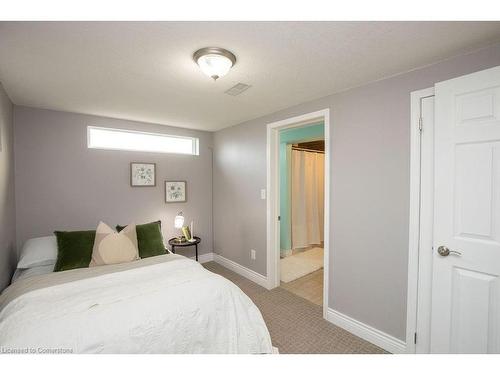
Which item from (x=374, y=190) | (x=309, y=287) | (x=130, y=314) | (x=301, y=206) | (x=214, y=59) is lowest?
(x=309, y=287)

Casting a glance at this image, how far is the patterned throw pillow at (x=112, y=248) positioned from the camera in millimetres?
2152

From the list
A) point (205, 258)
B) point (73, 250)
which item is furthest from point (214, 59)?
point (205, 258)

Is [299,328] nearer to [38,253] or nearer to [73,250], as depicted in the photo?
[73,250]

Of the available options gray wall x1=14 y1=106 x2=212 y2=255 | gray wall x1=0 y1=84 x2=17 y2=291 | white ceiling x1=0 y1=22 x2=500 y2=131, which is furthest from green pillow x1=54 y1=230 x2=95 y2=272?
white ceiling x1=0 y1=22 x2=500 y2=131

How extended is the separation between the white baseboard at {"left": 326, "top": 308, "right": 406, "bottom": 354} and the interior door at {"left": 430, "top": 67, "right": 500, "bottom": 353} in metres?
0.32

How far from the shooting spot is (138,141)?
10.8 feet

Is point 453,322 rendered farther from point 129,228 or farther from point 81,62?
point 81,62

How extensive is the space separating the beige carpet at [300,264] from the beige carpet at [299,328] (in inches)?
20.2

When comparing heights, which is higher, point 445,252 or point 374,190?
point 374,190

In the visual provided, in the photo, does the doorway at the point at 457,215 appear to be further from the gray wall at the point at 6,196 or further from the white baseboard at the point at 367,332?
the gray wall at the point at 6,196

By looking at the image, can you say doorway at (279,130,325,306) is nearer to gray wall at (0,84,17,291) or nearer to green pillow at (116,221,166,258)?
green pillow at (116,221,166,258)

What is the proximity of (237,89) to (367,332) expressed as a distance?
250 cm
